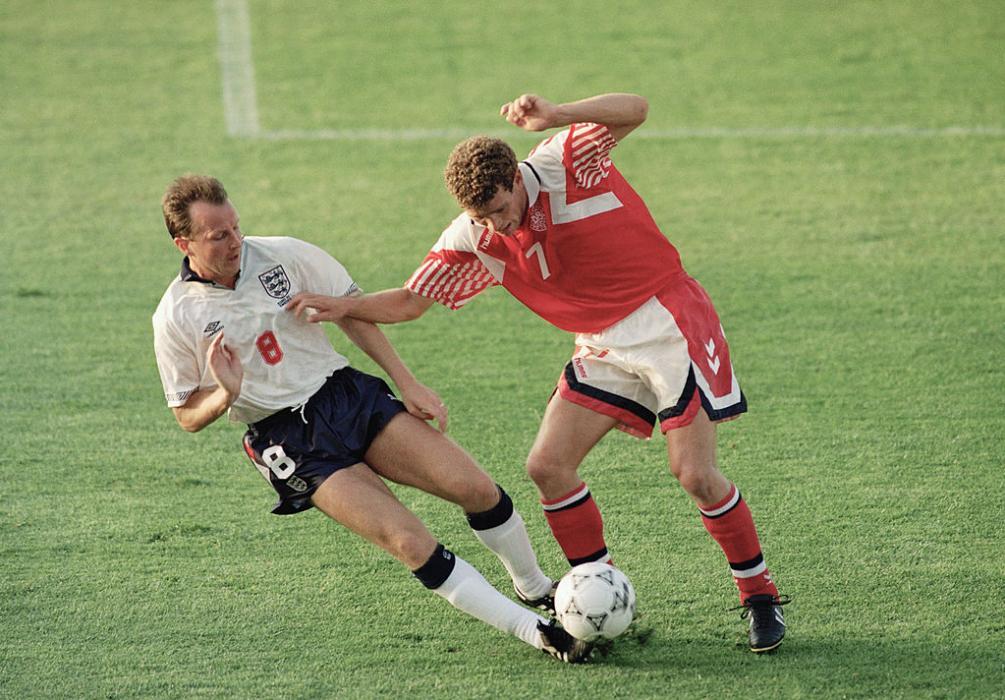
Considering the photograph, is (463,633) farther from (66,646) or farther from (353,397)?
(66,646)

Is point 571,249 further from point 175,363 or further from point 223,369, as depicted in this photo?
point 175,363

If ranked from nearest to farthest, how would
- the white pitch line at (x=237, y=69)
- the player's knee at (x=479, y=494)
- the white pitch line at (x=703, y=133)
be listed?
the player's knee at (x=479, y=494) → the white pitch line at (x=703, y=133) → the white pitch line at (x=237, y=69)

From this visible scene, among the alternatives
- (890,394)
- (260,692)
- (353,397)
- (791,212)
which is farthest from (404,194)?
(260,692)

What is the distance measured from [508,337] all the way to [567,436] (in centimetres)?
266

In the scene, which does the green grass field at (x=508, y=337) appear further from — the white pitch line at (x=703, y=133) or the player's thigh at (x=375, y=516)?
the player's thigh at (x=375, y=516)

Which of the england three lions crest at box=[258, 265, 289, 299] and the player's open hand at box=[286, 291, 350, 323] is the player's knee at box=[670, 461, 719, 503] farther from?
the england three lions crest at box=[258, 265, 289, 299]

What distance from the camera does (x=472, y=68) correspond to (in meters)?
11.4

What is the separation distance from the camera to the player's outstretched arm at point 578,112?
4.10 meters

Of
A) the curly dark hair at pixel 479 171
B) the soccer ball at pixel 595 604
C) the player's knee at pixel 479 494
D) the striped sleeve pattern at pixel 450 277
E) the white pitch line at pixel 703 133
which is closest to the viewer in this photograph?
the curly dark hair at pixel 479 171

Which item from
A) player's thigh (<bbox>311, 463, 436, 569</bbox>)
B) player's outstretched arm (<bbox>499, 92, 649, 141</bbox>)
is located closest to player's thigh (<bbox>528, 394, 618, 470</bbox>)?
player's thigh (<bbox>311, 463, 436, 569</bbox>)

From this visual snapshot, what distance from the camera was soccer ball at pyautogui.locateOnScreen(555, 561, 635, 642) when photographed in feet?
13.7

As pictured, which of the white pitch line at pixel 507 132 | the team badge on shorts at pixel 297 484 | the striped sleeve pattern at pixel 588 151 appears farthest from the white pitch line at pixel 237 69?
the striped sleeve pattern at pixel 588 151

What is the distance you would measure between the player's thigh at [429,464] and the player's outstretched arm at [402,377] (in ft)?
0.18

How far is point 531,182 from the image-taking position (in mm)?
4301
